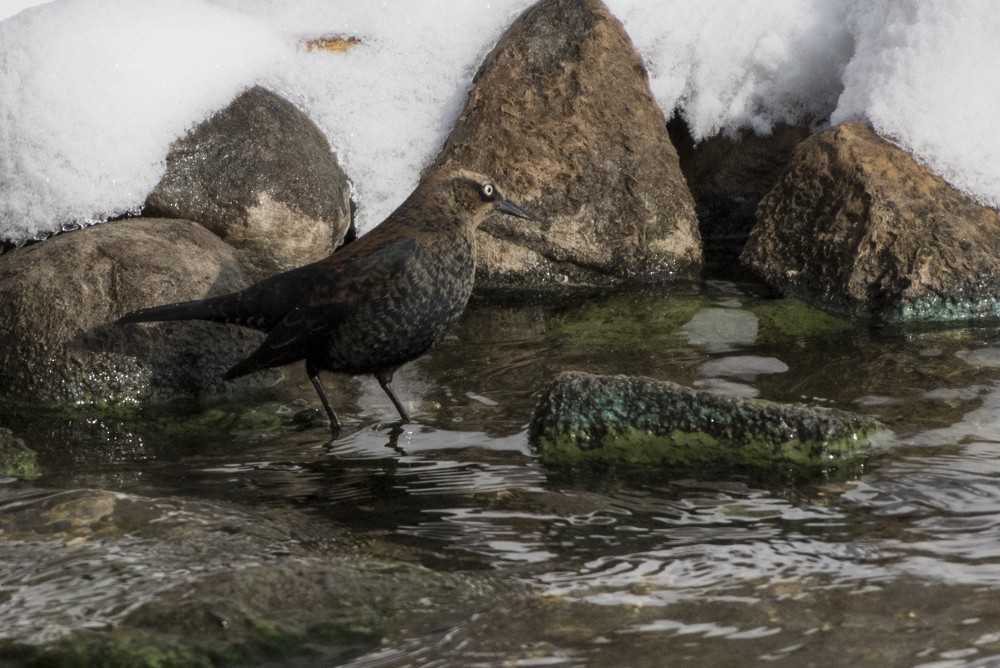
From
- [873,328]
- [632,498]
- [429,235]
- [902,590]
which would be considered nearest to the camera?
[902,590]

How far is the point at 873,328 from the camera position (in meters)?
6.81

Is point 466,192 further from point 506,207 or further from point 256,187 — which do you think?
point 256,187

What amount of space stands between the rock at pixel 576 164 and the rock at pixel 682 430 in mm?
2738

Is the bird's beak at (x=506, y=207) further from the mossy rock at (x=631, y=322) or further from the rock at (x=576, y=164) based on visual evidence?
the rock at (x=576, y=164)

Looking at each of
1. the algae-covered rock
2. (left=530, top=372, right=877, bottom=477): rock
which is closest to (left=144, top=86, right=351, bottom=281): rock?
the algae-covered rock

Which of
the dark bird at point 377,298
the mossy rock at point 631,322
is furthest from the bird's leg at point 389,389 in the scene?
the mossy rock at point 631,322

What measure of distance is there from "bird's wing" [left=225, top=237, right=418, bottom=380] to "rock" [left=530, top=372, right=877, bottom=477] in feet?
2.97

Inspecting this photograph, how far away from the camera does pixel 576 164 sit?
25.5 ft

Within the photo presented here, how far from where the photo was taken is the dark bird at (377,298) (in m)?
5.41

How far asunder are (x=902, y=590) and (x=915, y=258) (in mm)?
3743

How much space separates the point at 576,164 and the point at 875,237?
1.88 m

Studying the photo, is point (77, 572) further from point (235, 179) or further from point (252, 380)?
point (235, 179)

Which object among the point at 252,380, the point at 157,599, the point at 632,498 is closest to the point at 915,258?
the point at 632,498

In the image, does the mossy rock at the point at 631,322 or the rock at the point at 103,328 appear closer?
the rock at the point at 103,328
